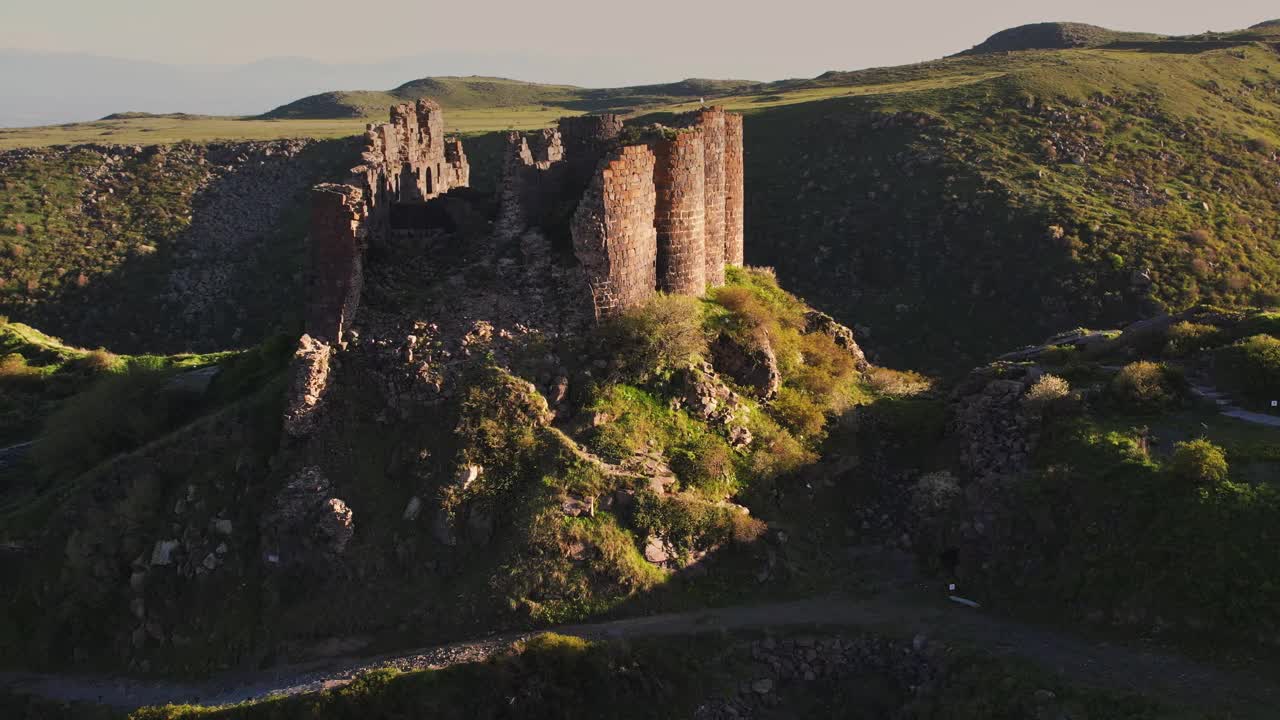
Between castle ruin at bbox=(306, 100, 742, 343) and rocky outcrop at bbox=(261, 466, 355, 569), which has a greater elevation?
castle ruin at bbox=(306, 100, 742, 343)

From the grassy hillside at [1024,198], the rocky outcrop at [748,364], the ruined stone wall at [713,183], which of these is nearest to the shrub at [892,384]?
the rocky outcrop at [748,364]

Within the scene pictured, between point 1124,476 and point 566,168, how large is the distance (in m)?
14.3

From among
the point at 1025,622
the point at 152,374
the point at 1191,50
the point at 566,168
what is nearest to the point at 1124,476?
the point at 1025,622

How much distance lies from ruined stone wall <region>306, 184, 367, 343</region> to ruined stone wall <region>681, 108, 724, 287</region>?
8258 mm

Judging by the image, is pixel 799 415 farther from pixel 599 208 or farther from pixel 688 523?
pixel 599 208

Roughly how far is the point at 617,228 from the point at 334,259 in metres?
5.68

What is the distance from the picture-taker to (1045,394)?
61.7 ft

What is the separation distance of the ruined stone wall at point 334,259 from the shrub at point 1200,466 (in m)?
15.4

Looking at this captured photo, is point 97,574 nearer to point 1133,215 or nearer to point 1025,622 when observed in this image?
point 1025,622

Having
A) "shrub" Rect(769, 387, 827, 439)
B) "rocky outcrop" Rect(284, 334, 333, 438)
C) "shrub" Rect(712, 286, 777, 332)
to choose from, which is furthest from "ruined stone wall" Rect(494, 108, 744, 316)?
"rocky outcrop" Rect(284, 334, 333, 438)

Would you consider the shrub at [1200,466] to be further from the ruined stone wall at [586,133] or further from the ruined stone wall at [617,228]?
the ruined stone wall at [586,133]

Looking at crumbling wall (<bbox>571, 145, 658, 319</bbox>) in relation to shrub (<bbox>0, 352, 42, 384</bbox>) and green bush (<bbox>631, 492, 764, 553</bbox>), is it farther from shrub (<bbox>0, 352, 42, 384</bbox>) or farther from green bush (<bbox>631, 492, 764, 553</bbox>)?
shrub (<bbox>0, 352, 42, 384</bbox>)

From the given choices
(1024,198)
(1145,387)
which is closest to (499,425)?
(1145,387)

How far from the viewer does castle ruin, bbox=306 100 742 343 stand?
1853cm
